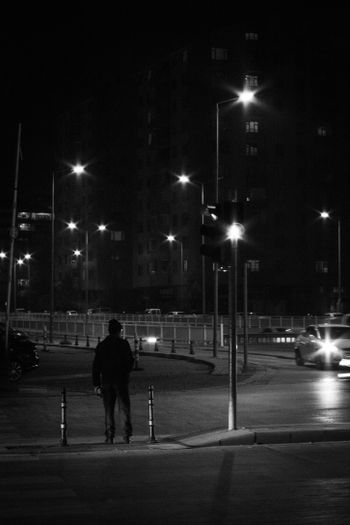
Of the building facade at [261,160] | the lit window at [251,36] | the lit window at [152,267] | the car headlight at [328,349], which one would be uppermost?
the lit window at [251,36]

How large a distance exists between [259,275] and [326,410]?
259 feet

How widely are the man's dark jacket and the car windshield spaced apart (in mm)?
20210

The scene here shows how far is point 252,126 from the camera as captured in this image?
9888 cm

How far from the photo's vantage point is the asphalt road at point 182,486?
922cm

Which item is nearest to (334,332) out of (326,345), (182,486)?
(326,345)

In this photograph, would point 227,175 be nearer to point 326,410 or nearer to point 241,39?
point 241,39

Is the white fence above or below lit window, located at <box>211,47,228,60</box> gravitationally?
below

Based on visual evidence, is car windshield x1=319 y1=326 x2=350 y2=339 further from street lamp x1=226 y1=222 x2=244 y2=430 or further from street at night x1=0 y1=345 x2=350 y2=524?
street lamp x1=226 y1=222 x2=244 y2=430

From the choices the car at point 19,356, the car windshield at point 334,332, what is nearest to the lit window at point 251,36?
the car windshield at point 334,332

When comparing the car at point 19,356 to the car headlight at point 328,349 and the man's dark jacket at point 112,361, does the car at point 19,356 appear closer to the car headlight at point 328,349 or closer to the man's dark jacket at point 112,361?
the car headlight at point 328,349

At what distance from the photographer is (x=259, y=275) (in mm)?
98688

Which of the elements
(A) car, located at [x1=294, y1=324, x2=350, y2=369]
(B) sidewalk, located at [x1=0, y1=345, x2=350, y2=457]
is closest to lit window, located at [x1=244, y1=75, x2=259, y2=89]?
(A) car, located at [x1=294, y1=324, x2=350, y2=369]

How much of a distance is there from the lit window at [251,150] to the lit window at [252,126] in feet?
4.89

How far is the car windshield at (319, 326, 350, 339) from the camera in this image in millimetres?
34312
